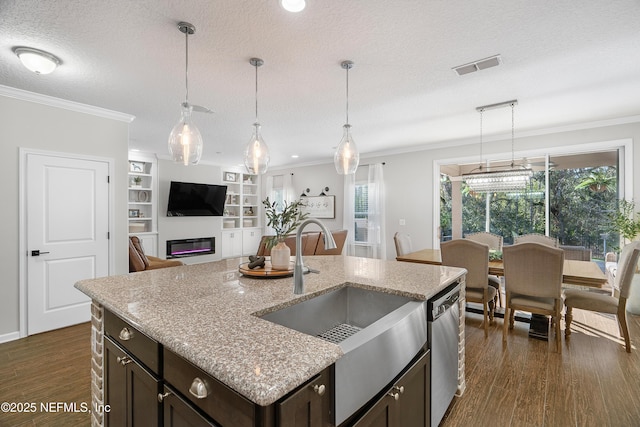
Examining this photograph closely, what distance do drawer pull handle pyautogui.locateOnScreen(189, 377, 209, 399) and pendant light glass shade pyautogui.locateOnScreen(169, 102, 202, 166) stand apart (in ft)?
5.62

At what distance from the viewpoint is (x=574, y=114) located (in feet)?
12.5

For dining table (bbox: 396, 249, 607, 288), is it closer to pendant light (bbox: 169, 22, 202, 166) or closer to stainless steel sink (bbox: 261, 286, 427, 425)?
stainless steel sink (bbox: 261, 286, 427, 425)

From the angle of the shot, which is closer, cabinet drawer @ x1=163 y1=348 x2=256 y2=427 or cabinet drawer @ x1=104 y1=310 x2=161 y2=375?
cabinet drawer @ x1=163 y1=348 x2=256 y2=427

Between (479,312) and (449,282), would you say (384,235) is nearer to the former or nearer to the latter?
(479,312)

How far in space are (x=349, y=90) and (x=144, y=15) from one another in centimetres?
185

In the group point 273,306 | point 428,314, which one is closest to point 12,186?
point 273,306

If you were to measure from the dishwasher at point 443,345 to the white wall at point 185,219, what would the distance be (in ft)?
20.9

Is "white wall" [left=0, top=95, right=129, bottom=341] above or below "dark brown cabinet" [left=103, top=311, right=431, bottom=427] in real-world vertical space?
above

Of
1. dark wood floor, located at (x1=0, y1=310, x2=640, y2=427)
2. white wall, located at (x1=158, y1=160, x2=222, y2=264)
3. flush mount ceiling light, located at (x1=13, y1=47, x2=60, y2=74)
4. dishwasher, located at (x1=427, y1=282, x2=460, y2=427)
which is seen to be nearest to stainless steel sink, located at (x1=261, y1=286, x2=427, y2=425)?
dishwasher, located at (x1=427, y1=282, x2=460, y2=427)

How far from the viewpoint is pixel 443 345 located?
1.73 meters

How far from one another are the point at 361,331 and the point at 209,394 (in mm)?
563

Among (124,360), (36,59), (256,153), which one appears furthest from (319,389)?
(36,59)

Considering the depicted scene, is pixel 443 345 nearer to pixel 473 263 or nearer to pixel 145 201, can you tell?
pixel 473 263

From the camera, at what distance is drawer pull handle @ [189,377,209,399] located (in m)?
0.88
